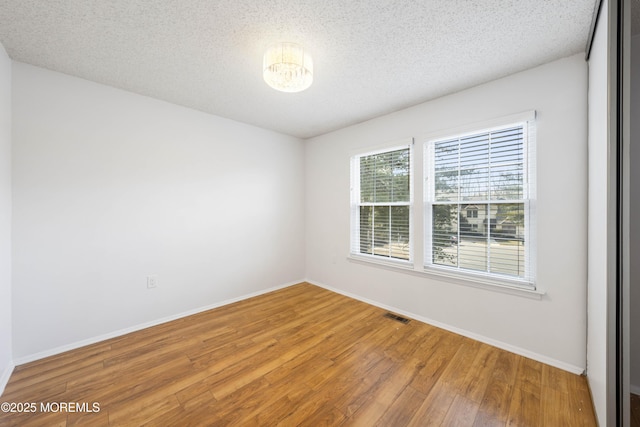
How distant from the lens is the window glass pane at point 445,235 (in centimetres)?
267

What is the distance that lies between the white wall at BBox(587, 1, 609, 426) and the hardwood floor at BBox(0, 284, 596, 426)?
1.03ft

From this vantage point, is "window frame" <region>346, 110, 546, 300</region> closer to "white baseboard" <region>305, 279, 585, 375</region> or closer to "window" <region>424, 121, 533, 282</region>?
"window" <region>424, 121, 533, 282</region>

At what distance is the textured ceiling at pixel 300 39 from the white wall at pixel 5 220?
0.88ft

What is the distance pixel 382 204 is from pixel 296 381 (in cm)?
232

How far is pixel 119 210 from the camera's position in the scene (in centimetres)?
260

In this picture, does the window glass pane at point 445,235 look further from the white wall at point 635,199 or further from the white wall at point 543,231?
the white wall at point 635,199

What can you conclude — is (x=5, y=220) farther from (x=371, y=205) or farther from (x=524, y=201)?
(x=524, y=201)

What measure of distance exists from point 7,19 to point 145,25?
880 mm

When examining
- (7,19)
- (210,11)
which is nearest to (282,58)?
(210,11)

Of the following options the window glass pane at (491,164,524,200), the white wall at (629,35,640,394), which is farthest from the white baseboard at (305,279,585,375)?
the window glass pane at (491,164,524,200)

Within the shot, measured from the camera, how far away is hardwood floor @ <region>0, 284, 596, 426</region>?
5.18 feet

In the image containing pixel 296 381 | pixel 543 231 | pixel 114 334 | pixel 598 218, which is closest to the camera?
pixel 598 218

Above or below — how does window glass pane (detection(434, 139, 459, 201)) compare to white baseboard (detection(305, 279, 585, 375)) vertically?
above

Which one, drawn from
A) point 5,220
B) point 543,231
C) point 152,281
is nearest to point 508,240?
point 543,231
